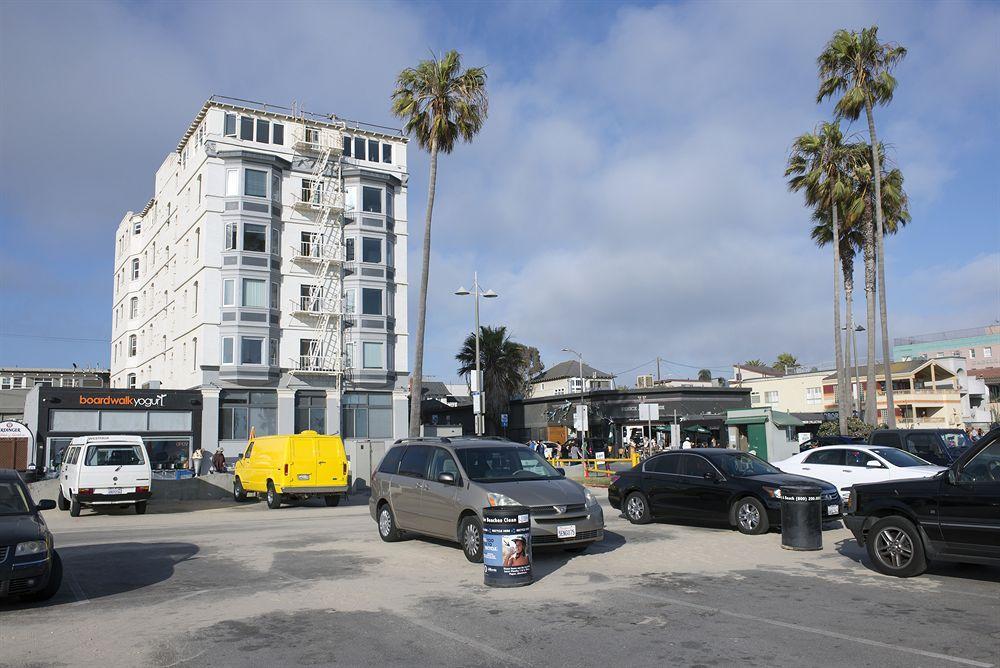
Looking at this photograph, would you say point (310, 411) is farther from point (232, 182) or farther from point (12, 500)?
point (12, 500)

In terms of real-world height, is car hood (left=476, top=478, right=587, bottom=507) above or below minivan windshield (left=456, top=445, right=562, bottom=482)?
below

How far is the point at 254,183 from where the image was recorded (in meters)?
44.4

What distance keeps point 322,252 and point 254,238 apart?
12.8 ft

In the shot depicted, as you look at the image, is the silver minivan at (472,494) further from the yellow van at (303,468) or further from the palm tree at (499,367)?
the palm tree at (499,367)

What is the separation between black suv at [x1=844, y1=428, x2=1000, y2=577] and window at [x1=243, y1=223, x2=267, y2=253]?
38.9 metres

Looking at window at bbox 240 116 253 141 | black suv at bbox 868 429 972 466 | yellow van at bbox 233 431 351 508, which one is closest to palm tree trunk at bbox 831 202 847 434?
black suv at bbox 868 429 972 466

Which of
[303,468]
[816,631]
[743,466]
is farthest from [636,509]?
[303,468]

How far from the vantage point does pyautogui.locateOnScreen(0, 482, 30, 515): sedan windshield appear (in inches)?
359

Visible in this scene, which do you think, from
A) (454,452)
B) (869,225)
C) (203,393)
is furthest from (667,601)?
(203,393)

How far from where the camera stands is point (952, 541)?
29.4 ft

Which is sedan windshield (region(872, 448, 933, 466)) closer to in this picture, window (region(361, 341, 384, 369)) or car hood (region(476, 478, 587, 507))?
car hood (region(476, 478, 587, 507))

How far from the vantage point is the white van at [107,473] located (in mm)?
20234

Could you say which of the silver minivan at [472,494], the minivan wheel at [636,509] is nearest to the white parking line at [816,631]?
the silver minivan at [472,494]

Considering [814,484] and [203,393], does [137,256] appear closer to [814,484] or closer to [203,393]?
[203,393]
